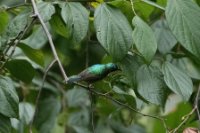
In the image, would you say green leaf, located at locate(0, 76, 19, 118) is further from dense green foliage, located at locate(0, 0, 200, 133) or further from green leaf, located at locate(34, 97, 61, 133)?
green leaf, located at locate(34, 97, 61, 133)

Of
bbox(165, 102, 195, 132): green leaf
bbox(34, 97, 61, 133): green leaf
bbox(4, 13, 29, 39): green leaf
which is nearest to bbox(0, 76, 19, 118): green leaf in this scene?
bbox(4, 13, 29, 39): green leaf

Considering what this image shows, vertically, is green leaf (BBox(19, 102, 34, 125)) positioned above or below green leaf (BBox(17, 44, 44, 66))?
below

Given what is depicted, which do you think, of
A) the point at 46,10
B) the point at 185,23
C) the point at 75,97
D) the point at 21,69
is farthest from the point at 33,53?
the point at 75,97

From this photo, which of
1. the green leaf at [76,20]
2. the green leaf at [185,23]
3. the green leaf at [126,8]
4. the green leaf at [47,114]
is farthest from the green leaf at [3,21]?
the green leaf at [47,114]

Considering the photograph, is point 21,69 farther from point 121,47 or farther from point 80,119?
point 80,119

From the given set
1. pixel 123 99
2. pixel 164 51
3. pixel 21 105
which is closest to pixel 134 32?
pixel 123 99

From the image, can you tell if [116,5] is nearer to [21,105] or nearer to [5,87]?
[5,87]
